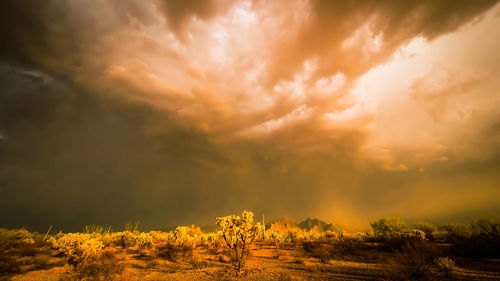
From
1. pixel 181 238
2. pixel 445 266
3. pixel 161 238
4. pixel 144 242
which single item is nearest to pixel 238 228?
pixel 445 266

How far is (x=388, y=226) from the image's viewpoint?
121 feet

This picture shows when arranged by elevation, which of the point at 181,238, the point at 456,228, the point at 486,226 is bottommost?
the point at 181,238

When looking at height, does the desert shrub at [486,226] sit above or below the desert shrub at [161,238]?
above

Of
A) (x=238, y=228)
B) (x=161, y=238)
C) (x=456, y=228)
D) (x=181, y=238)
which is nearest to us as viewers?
(x=238, y=228)

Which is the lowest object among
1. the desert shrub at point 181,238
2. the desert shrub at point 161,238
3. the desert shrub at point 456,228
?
the desert shrub at point 161,238

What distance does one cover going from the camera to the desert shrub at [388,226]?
3548cm

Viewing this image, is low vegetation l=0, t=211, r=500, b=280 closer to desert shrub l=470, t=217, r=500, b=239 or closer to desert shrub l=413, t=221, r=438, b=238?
desert shrub l=470, t=217, r=500, b=239

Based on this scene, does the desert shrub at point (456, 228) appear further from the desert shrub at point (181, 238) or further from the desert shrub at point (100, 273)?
the desert shrub at point (100, 273)

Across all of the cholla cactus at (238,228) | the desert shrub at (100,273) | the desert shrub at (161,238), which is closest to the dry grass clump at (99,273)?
the desert shrub at (100,273)

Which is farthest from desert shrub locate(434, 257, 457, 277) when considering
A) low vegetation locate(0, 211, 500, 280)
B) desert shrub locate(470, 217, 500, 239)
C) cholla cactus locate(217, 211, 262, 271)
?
desert shrub locate(470, 217, 500, 239)

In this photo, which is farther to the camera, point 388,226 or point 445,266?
point 388,226

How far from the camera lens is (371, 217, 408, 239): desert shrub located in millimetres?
35484

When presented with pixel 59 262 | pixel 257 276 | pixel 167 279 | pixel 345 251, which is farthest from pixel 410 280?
pixel 59 262

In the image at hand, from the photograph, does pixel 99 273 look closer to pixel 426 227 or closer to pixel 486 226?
pixel 486 226
